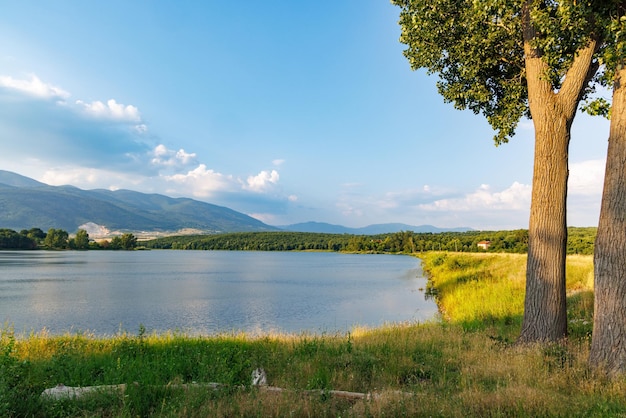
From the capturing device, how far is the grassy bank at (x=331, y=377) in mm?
5543

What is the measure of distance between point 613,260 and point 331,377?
19.7 feet

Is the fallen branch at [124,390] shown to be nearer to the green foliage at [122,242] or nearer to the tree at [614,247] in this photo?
the tree at [614,247]

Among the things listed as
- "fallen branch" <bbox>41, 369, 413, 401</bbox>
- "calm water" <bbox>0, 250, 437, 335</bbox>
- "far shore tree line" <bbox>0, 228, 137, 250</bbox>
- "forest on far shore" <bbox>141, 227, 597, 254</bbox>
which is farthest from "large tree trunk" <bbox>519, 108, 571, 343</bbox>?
"far shore tree line" <bbox>0, 228, 137, 250</bbox>

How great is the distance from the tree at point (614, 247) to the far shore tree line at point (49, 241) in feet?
560

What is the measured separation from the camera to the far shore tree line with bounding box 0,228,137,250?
137 metres

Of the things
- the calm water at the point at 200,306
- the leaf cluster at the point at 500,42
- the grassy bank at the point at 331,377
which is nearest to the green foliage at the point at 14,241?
the calm water at the point at 200,306

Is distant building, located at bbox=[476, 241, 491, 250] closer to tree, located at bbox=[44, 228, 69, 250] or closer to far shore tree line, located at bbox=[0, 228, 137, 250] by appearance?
far shore tree line, located at bbox=[0, 228, 137, 250]

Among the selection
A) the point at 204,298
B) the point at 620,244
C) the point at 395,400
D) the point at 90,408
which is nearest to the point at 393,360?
the point at 395,400

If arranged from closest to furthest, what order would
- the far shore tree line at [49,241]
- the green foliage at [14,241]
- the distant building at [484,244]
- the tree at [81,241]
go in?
the distant building at [484,244], the green foliage at [14,241], the far shore tree line at [49,241], the tree at [81,241]

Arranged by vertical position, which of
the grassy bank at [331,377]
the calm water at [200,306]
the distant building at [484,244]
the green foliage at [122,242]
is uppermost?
the grassy bank at [331,377]

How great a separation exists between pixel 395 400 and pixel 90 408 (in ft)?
15.3

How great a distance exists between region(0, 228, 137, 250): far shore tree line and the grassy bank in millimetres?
161716

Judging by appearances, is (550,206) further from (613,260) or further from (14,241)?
(14,241)

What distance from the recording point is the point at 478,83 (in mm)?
13094
